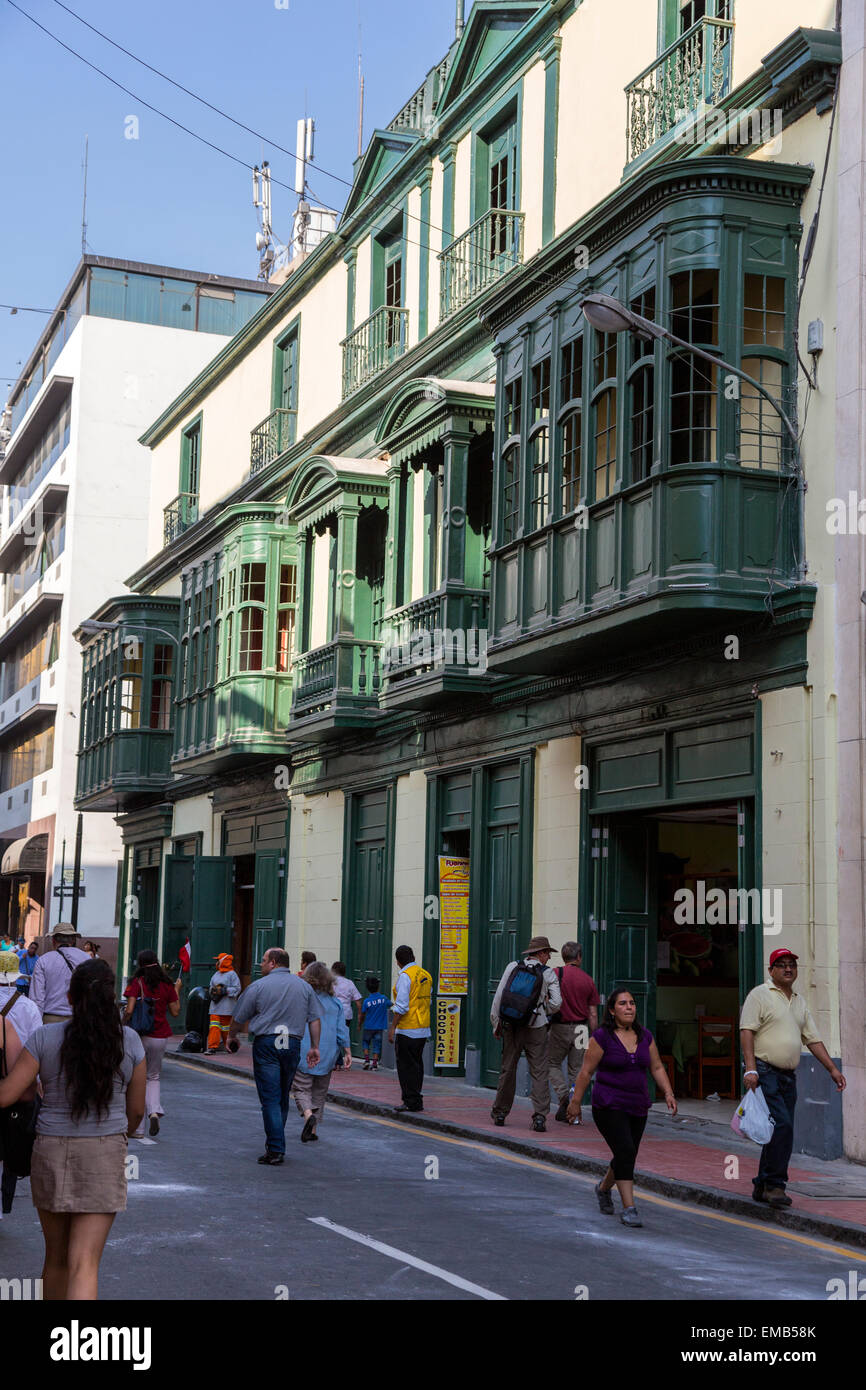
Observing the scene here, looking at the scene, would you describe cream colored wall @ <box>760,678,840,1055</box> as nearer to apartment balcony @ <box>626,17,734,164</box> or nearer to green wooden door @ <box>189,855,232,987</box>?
apartment balcony @ <box>626,17,734,164</box>

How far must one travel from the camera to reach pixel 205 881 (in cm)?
2981

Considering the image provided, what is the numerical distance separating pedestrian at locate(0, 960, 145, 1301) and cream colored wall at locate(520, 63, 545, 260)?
1523cm

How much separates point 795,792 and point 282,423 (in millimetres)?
17335

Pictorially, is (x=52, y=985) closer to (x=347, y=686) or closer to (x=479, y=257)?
(x=347, y=686)

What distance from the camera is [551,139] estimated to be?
2039cm

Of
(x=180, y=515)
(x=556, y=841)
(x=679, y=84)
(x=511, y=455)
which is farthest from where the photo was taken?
(x=180, y=515)

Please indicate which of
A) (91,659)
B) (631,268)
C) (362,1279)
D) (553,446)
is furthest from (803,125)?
(91,659)

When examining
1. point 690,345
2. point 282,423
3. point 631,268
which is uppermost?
point 282,423

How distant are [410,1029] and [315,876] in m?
9.94

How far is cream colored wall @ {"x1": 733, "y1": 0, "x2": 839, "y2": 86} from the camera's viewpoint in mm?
15320

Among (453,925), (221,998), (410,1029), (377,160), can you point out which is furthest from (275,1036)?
(377,160)

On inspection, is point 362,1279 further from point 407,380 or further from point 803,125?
point 407,380

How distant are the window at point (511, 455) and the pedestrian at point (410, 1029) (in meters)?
5.06

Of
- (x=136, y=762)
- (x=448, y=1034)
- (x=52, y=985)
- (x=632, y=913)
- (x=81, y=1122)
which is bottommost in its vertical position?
(x=448, y=1034)
